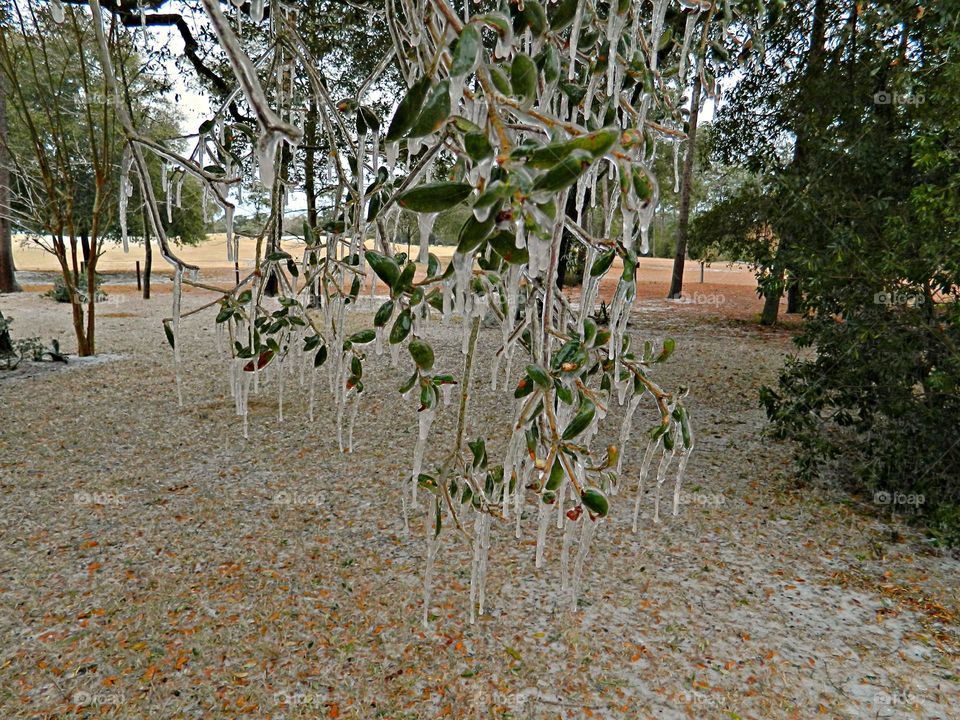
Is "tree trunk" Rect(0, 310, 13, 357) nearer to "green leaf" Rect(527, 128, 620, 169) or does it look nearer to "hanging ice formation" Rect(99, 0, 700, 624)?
"hanging ice formation" Rect(99, 0, 700, 624)

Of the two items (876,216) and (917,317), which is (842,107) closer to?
(876,216)

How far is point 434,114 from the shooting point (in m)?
0.50

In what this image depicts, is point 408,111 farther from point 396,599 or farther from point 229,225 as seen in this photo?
point 396,599

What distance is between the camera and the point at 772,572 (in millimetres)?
2176

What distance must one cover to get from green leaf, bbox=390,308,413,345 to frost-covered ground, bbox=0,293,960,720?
45.7 inches

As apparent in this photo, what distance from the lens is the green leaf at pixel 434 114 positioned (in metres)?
0.49

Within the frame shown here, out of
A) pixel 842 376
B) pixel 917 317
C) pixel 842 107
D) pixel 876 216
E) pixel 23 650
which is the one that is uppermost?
pixel 842 107

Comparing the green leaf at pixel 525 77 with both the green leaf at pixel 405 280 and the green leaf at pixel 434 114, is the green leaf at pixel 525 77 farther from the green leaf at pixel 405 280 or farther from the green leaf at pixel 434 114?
the green leaf at pixel 405 280

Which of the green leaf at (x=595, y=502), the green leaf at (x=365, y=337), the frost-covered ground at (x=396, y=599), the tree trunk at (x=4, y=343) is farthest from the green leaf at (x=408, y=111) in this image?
the tree trunk at (x=4, y=343)

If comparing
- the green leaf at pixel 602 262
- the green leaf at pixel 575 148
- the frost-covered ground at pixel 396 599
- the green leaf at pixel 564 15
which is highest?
the green leaf at pixel 564 15

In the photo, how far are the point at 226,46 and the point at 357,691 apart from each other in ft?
5.13

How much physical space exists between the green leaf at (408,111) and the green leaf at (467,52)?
1.6 inches

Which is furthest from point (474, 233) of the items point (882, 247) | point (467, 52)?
point (882, 247)

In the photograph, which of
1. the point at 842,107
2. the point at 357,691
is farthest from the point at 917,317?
the point at 357,691
